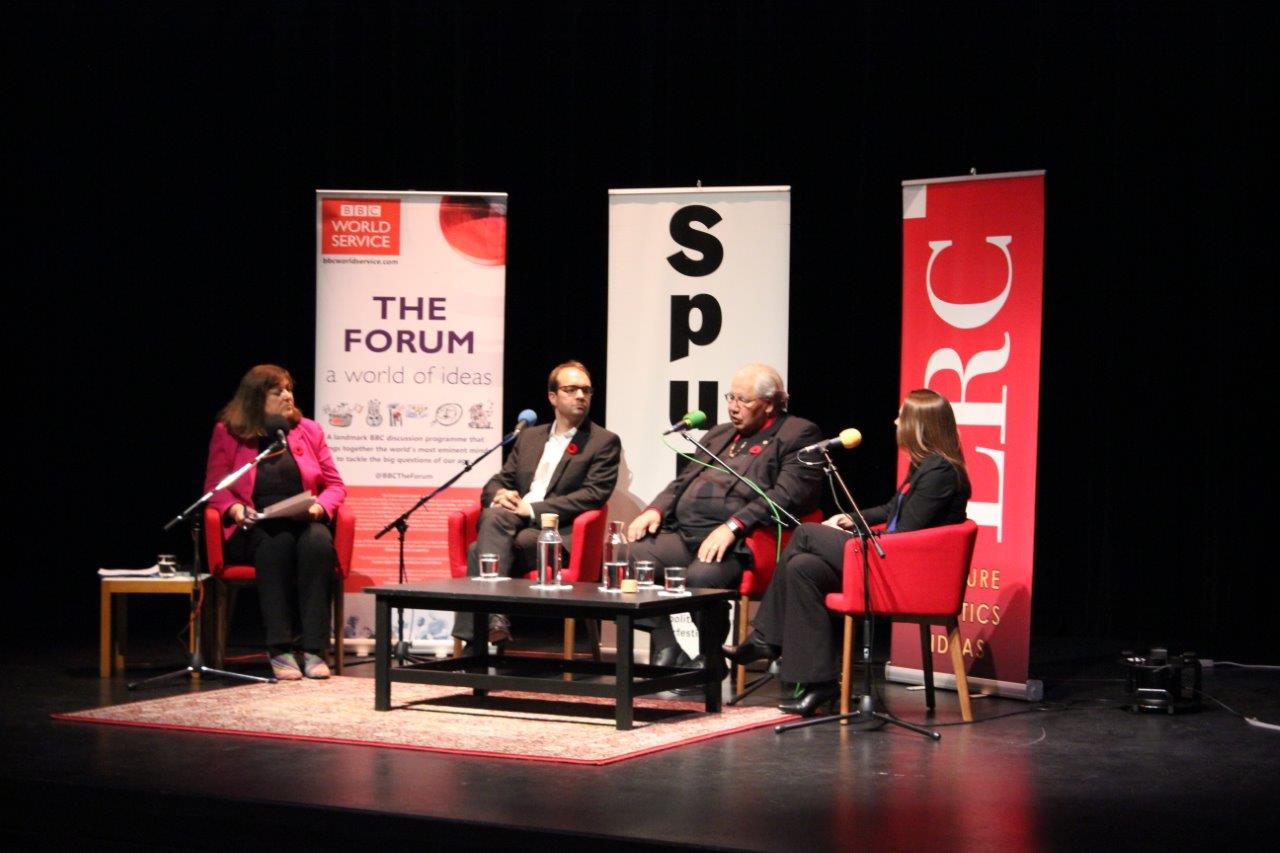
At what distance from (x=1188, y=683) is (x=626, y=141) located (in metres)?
3.82

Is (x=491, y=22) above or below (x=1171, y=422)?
→ above

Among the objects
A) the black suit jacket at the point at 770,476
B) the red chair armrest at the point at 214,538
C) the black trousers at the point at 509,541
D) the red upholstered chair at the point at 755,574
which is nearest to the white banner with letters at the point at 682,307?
the black suit jacket at the point at 770,476

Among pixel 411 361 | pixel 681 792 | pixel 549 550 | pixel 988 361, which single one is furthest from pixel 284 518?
pixel 988 361

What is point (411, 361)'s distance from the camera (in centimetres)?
664

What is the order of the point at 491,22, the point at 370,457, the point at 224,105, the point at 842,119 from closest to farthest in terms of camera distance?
the point at 370,457
the point at 842,119
the point at 491,22
the point at 224,105

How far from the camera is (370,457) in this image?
6633 mm

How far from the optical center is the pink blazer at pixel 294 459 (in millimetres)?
6020

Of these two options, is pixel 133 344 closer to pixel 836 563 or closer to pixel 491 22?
pixel 491 22

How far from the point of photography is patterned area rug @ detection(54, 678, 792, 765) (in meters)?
4.44

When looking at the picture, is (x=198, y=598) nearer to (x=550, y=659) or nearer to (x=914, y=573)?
(x=550, y=659)

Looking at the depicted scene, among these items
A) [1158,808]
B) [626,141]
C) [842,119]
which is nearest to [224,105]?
[626,141]

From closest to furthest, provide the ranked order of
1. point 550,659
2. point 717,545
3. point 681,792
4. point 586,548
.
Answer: point 681,792 → point 550,659 → point 717,545 → point 586,548

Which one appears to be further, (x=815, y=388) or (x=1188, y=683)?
(x=815, y=388)

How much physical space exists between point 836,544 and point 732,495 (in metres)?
0.72
